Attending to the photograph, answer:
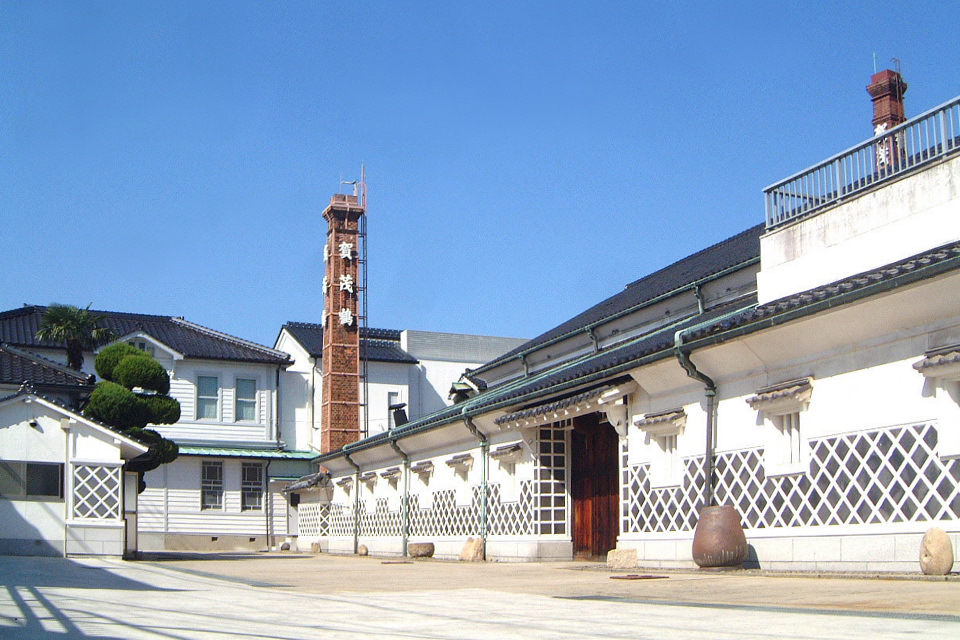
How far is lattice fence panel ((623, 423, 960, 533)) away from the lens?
39.5 ft

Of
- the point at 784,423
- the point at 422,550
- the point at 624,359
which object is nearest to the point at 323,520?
the point at 422,550

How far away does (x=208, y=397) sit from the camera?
4394 cm

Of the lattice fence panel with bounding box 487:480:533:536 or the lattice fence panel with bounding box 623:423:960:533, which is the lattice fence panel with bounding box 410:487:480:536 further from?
the lattice fence panel with bounding box 623:423:960:533

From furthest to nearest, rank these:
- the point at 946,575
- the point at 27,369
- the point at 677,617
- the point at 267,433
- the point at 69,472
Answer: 1. the point at 267,433
2. the point at 27,369
3. the point at 69,472
4. the point at 946,575
5. the point at 677,617

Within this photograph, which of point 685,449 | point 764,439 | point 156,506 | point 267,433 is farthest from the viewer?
point 267,433

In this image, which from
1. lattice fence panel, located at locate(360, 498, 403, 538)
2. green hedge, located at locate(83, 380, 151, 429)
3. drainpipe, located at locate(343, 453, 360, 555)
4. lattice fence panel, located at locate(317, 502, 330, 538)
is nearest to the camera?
green hedge, located at locate(83, 380, 151, 429)

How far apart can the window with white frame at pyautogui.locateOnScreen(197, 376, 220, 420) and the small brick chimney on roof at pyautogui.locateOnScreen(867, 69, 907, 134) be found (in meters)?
28.9

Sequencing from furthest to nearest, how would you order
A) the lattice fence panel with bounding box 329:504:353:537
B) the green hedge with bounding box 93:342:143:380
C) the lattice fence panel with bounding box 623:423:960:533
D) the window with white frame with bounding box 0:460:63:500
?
1. the lattice fence panel with bounding box 329:504:353:537
2. the green hedge with bounding box 93:342:143:380
3. the window with white frame with bounding box 0:460:63:500
4. the lattice fence panel with bounding box 623:423:960:533

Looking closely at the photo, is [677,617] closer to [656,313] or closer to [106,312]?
[656,313]

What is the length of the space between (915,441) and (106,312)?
39733 millimetres

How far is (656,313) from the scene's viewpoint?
24.9m

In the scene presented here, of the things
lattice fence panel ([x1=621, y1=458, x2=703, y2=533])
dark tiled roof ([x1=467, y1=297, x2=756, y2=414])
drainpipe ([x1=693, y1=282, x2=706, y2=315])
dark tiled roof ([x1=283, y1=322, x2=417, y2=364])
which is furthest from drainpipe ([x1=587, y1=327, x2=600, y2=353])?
dark tiled roof ([x1=283, y1=322, x2=417, y2=364])

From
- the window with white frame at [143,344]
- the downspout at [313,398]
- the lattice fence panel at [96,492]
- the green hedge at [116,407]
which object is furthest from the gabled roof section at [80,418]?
the downspout at [313,398]

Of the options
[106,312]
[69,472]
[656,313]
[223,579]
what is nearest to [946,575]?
[223,579]
